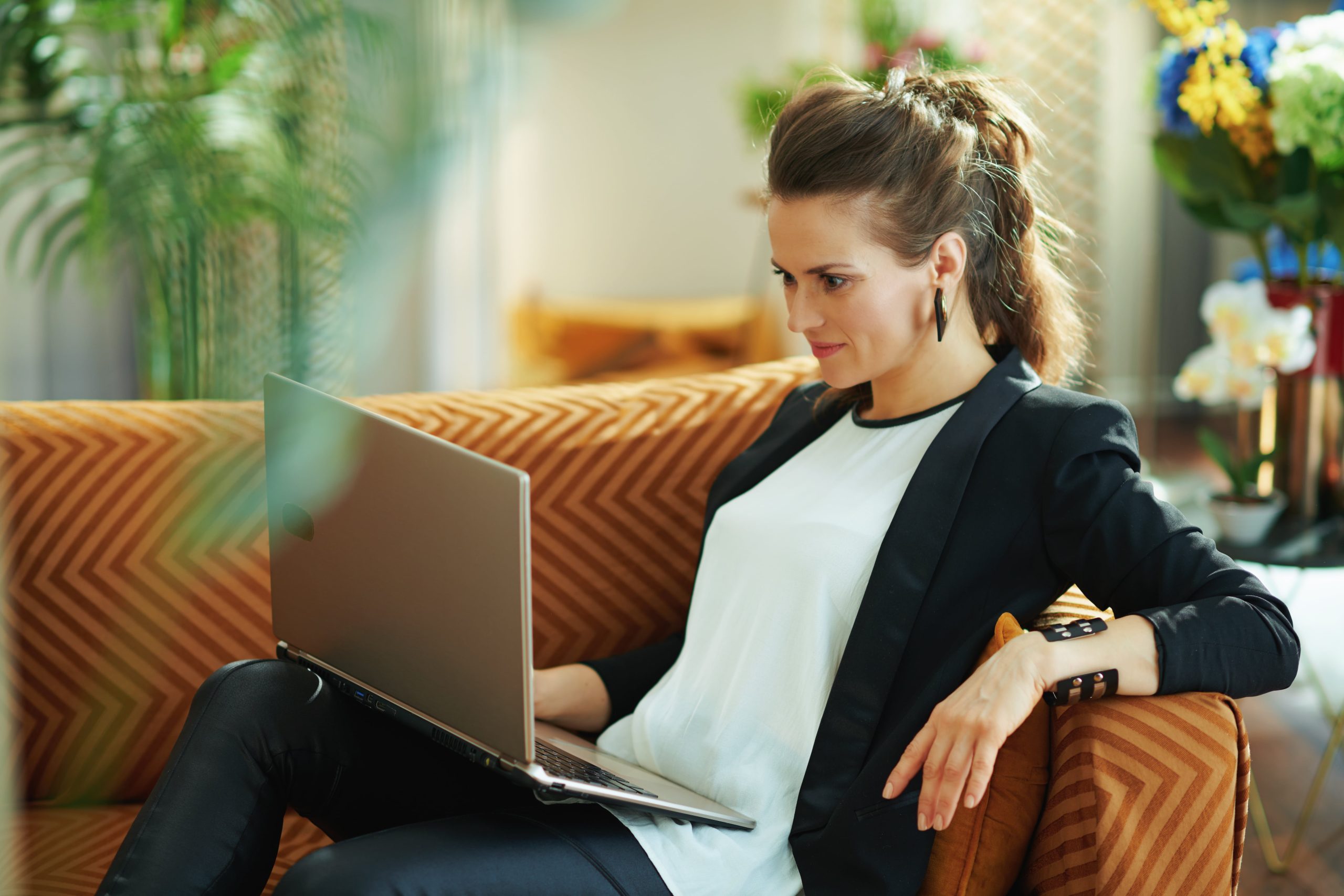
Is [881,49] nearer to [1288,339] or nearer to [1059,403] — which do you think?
[1288,339]

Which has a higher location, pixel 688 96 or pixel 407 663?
pixel 688 96

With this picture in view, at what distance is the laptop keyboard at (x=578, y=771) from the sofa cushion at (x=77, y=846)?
0.33 m

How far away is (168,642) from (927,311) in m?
1.02

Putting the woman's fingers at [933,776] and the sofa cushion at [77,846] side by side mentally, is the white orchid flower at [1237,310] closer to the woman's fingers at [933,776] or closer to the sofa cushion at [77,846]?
the woman's fingers at [933,776]

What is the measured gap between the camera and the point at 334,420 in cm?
102

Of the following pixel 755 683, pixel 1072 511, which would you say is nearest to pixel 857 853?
pixel 755 683

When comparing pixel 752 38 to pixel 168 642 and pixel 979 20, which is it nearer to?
pixel 979 20

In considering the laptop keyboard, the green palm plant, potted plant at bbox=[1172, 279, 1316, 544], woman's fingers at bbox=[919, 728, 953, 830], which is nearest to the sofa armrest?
woman's fingers at bbox=[919, 728, 953, 830]

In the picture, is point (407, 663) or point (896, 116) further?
point (896, 116)

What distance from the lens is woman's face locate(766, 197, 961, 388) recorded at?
1145mm

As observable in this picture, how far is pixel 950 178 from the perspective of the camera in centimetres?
117

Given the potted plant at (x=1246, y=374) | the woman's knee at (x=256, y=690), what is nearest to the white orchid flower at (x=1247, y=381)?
the potted plant at (x=1246, y=374)

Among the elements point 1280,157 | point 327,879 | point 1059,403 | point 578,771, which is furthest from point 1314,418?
point 327,879

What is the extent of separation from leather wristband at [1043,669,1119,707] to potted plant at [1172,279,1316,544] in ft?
3.18
